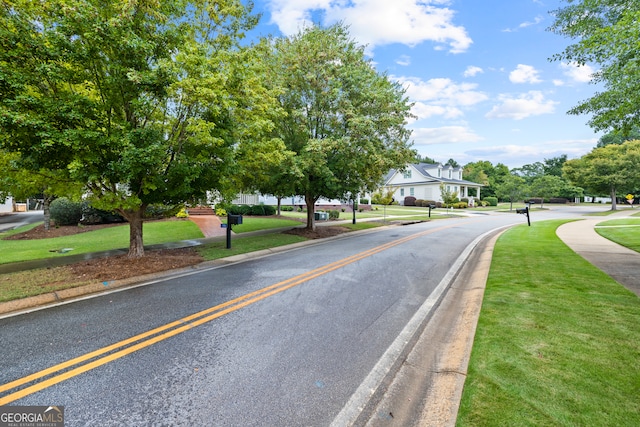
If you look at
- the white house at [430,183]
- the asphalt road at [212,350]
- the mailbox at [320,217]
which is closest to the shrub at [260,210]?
the mailbox at [320,217]

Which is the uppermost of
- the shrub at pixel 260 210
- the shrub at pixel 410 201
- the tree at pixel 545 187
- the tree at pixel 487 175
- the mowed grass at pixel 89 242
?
the tree at pixel 487 175

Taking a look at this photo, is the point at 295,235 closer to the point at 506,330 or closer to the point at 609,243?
the point at 506,330

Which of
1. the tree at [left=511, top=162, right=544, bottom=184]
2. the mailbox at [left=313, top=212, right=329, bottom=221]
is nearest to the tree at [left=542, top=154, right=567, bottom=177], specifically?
the tree at [left=511, top=162, right=544, bottom=184]

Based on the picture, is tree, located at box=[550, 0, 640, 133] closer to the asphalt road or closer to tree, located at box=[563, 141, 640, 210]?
the asphalt road

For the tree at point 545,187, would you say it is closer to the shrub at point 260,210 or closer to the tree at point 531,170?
the tree at point 531,170

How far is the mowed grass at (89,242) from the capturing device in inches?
373

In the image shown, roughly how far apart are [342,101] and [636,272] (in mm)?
11086

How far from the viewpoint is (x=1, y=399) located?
2838 mm

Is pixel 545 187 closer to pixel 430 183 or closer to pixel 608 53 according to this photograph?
pixel 430 183

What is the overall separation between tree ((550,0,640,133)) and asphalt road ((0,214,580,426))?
17.8 ft

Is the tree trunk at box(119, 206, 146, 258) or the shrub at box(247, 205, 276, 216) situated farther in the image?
the shrub at box(247, 205, 276, 216)

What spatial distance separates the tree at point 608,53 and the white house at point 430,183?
136ft

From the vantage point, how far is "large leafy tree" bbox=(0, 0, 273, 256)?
596 centimetres

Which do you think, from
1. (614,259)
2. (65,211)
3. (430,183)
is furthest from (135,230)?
(430,183)
